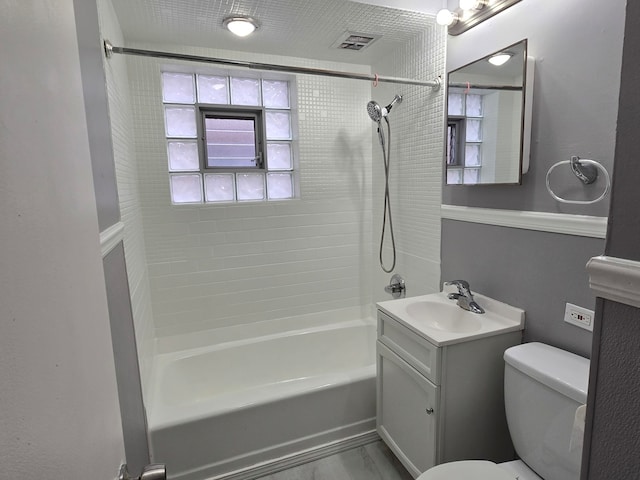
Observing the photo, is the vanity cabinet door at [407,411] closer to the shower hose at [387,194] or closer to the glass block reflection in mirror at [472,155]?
the shower hose at [387,194]

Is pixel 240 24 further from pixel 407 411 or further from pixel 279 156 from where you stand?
pixel 407 411

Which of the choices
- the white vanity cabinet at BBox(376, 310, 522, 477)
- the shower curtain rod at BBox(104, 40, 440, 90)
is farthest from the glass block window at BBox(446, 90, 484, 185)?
the white vanity cabinet at BBox(376, 310, 522, 477)

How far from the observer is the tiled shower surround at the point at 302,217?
206 cm

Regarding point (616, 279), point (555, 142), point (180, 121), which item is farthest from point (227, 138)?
point (616, 279)

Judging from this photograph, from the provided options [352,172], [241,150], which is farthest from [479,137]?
[241,150]

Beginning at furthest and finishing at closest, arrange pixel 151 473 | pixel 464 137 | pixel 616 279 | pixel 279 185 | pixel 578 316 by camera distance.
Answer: pixel 279 185, pixel 464 137, pixel 578 316, pixel 151 473, pixel 616 279

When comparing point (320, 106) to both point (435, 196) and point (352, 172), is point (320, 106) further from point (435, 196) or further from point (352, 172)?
point (435, 196)

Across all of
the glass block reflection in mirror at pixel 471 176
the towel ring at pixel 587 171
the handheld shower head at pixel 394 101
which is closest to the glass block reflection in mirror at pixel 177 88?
the handheld shower head at pixel 394 101

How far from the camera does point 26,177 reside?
14.8 inches

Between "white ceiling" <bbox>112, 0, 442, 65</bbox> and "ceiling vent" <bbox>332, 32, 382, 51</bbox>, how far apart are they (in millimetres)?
38

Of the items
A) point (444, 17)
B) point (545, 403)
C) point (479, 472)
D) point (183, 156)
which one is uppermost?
point (444, 17)

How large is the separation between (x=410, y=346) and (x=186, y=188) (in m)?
1.81

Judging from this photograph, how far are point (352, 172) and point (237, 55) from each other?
113 cm

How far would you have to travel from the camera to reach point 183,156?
2.43 m
